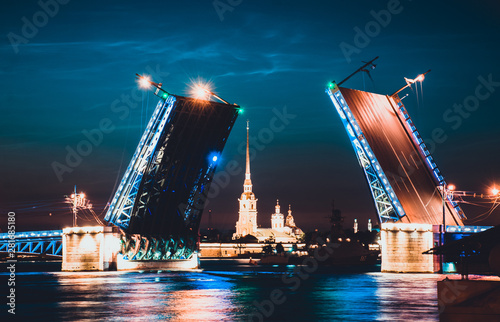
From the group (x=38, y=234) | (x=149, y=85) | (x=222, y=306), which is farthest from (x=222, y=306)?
(x=38, y=234)

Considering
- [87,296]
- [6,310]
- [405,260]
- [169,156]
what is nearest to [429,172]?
[405,260]

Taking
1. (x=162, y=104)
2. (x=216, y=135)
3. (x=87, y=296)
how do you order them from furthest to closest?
(x=216, y=135) → (x=162, y=104) → (x=87, y=296)

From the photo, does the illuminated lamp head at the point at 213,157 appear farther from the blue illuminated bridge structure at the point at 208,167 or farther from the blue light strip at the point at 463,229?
the blue light strip at the point at 463,229

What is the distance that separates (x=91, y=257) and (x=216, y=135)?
16043 millimetres

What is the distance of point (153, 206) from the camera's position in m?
54.9

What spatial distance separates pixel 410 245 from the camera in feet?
173

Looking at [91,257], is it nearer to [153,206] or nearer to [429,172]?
[153,206]

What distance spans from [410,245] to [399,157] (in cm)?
709

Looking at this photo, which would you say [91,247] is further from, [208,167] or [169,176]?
[208,167]

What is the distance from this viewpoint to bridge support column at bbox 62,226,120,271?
186ft

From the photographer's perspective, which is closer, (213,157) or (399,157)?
(399,157)

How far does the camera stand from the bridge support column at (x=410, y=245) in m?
52.4

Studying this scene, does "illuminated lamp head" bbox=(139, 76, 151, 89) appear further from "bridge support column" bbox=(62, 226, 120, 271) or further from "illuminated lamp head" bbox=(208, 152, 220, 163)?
"bridge support column" bbox=(62, 226, 120, 271)

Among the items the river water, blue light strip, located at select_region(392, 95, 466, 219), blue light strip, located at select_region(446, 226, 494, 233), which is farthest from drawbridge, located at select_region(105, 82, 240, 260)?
blue light strip, located at select_region(446, 226, 494, 233)
